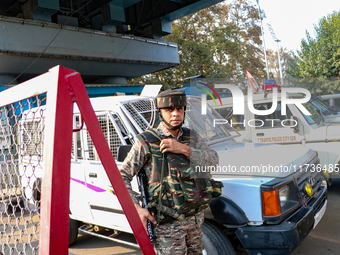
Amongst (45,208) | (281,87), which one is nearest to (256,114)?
(281,87)

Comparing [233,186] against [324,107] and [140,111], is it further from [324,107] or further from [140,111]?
[324,107]

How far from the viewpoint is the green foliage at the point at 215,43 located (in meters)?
17.6

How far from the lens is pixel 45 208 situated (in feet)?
3.52

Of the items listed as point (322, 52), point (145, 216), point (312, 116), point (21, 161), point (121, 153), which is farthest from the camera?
point (322, 52)

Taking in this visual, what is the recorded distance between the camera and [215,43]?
18938 mm

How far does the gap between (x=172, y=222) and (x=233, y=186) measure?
79cm

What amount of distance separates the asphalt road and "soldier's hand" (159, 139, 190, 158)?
2.23 meters

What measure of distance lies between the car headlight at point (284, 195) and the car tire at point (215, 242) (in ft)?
2.02

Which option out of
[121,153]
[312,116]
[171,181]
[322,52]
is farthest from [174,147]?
[322,52]

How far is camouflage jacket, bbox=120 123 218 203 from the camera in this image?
2.19 meters

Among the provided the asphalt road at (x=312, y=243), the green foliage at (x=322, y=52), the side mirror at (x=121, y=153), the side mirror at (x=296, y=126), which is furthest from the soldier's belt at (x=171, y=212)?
the green foliage at (x=322, y=52)

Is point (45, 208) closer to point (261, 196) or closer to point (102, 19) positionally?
point (261, 196)

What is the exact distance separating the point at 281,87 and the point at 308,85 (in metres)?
0.31

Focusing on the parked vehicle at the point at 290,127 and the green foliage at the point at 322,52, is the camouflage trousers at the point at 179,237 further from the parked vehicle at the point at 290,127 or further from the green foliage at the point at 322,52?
the green foliage at the point at 322,52
